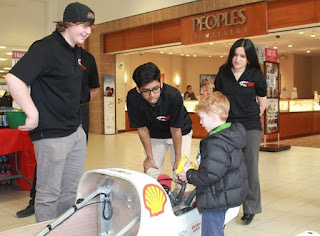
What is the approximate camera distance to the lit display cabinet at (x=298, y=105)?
10641 mm

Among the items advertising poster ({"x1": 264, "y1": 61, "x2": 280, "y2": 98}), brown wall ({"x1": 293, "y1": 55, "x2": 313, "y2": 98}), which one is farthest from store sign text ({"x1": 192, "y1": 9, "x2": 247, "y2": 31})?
brown wall ({"x1": 293, "y1": 55, "x2": 313, "y2": 98})

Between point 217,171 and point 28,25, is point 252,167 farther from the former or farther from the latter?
point 28,25

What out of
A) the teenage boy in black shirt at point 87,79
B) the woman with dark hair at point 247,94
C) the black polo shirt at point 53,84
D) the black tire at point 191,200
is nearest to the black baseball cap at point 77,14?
the black polo shirt at point 53,84

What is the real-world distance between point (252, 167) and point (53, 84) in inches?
74.2

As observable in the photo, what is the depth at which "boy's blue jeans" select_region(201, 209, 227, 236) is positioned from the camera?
233 cm

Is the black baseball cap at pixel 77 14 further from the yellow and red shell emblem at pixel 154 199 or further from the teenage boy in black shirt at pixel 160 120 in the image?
the yellow and red shell emblem at pixel 154 199

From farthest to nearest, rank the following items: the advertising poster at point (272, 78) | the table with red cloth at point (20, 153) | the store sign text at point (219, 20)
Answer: the store sign text at point (219, 20) → the advertising poster at point (272, 78) → the table with red cloth at point (20, 153)

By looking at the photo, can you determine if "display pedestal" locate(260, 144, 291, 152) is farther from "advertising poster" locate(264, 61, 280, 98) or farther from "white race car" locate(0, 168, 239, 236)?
"white race car" locate(0, 168, 239, 236)

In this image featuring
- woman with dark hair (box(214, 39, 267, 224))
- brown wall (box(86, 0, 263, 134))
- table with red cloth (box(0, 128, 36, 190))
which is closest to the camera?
woman with dark hair (box(214, 39, 267, 224))

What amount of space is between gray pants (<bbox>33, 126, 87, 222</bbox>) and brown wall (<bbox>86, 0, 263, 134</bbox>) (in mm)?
6925

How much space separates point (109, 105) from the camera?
40.9 ft

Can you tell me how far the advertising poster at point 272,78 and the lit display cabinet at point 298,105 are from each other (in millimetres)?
2213

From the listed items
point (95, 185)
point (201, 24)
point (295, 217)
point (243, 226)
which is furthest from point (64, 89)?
point (201, 24)

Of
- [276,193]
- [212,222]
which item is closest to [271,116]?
[276,193]
